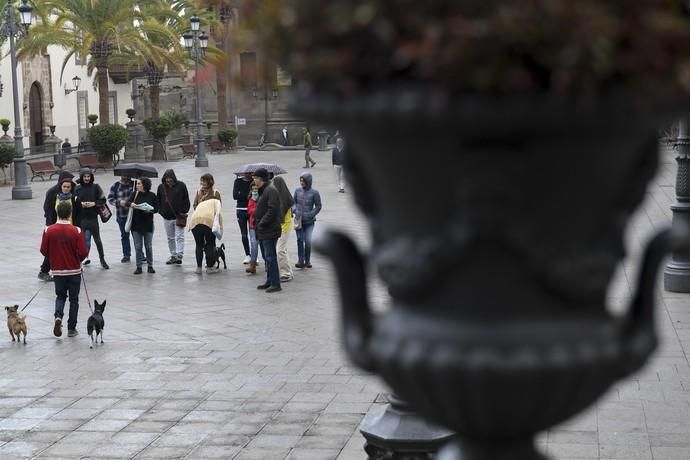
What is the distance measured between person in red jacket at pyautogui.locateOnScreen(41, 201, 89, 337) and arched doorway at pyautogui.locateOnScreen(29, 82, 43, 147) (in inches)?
1685

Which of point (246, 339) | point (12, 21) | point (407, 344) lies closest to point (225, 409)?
point (246, 339)

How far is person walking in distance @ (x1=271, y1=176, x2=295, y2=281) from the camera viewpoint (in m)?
15.9

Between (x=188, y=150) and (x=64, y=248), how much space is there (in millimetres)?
38296

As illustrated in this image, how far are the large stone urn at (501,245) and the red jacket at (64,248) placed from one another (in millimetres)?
10586

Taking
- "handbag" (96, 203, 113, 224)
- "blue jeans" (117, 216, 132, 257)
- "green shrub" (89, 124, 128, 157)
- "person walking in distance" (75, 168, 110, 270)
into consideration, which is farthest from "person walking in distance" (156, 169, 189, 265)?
"green shrub" (89, 124, 128, 157)

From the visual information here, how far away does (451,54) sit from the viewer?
78.8 inches

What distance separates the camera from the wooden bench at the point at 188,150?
5025 cm

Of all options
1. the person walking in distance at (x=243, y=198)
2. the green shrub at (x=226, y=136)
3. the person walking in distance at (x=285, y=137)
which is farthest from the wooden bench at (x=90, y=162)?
the person walking in distance at (x=243, y=198)

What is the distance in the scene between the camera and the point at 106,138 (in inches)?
1620

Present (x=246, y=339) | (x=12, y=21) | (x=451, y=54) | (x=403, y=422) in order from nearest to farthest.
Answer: (x=451, y=54) → (x=403, y=422) → (x=246, y=339) → (x=12, y=21)

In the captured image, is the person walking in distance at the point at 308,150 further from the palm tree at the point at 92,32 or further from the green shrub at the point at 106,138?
the palm tree at the point at 92,32

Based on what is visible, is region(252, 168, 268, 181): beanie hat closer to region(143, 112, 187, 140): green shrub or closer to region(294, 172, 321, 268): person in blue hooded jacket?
region(294, 172, 321, 268): person in blue hooded jacket

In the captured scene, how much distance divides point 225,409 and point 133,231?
831cm

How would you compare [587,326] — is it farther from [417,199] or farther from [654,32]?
[654,32]
